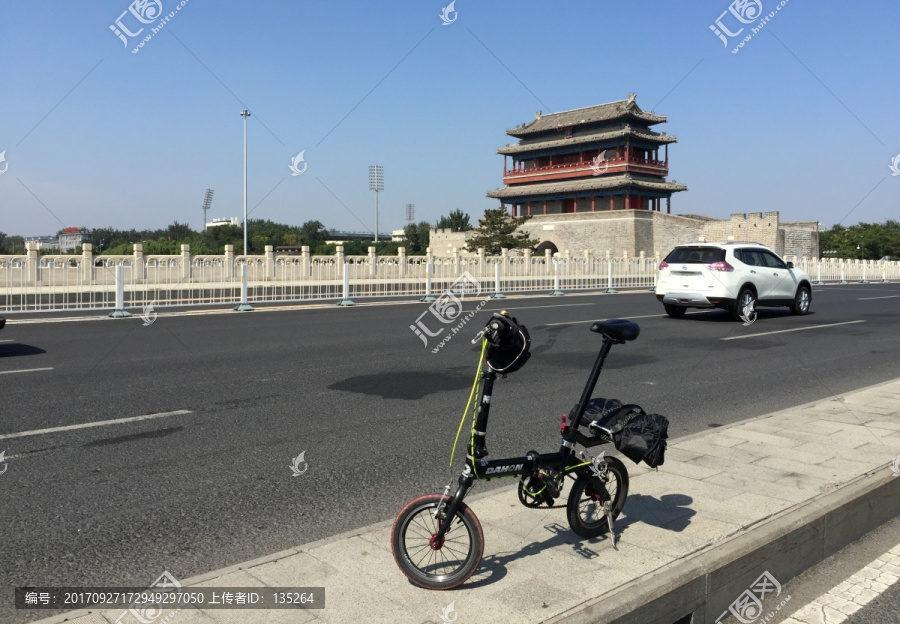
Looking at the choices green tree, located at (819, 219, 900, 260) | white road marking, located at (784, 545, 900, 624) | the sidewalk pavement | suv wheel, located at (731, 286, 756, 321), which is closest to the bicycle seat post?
the sidewalk pavement

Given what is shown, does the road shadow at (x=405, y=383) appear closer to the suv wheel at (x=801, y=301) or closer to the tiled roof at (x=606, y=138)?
the suv wheel at (x=801, y=301)

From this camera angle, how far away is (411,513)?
3.29 meters

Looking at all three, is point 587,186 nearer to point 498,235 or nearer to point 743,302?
point 498,235

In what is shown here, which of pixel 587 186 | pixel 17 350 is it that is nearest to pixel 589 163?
pixel 587 186

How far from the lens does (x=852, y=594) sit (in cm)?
373

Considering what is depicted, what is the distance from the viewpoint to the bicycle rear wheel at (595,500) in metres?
3.70

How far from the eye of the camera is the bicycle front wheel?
3.23 metres

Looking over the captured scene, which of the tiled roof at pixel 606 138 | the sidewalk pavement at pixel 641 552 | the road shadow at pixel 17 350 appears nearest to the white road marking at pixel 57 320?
the road shadow at pixel 17 350

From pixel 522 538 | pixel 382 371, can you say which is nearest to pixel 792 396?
pixel 382 371

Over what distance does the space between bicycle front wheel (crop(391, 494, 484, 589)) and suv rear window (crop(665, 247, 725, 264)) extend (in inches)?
550

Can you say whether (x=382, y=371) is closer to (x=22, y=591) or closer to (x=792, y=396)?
(x=792, y=396)

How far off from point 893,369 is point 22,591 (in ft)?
33.4

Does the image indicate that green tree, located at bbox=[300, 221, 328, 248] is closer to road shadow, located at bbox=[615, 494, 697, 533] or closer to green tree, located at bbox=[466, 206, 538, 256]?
green tree, located at bbox=[466, 206, 538, 256]

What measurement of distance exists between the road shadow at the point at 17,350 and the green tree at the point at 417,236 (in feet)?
335
